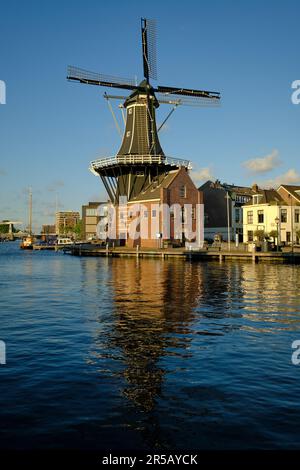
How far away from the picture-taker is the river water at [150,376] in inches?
296

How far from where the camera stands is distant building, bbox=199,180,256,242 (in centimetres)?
8825

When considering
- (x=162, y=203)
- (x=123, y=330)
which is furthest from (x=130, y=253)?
(x=123, y=330)

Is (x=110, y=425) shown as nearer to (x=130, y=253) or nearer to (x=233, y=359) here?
(x=233, y=359)

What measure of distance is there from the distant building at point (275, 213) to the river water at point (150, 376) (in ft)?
163

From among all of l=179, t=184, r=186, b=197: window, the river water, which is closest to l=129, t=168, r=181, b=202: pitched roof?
l=179, t=184, r=186, b=197: window

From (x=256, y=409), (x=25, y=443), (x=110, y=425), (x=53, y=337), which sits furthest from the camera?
(x=53, y=337)

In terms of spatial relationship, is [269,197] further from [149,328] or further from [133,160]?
[149,328]

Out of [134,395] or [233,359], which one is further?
[233,359]

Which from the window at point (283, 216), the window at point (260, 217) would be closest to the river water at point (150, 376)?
the window at point (283, 216)

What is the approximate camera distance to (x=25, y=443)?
7.20 metres

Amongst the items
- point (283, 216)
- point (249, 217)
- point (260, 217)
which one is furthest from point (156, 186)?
point (283, 216)

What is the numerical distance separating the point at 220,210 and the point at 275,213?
77.1 feet

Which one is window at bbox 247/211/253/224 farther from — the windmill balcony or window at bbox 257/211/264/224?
the windmill balcony
